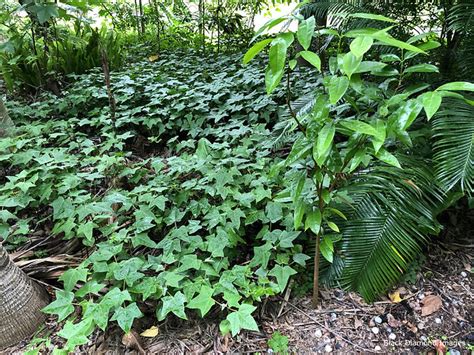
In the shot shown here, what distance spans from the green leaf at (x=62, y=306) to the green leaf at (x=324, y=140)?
116 cm

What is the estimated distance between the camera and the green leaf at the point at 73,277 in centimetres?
147

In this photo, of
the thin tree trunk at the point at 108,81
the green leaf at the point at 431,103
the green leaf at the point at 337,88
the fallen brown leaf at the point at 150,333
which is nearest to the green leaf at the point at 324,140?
the green leaf at the point at 337,88

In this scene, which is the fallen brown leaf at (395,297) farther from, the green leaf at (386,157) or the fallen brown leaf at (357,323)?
the green leaf at (386,157)

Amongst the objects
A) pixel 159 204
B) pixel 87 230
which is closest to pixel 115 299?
pixel 87 230

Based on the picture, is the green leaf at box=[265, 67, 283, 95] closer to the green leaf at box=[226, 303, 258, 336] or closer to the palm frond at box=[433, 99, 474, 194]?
the green leaf at box=[226, 303, 258, 336]

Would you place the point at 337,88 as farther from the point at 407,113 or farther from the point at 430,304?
the point at 430,304

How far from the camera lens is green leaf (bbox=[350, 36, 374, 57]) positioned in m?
0.83

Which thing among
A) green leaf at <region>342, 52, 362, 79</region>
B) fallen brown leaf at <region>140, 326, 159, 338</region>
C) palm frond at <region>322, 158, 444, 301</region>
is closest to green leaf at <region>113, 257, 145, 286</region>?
fallen brown leaf at <region>140, 326, 159, 338</region>

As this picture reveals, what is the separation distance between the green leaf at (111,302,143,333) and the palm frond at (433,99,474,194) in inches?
55.5

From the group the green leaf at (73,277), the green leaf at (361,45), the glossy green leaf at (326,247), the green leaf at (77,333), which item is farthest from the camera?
the green leaf at (73,277)

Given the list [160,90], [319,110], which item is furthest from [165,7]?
[319,110]

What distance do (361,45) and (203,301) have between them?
106 cm

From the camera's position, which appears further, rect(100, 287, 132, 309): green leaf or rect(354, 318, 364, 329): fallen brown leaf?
rect(354, 318, 364, 329): fallen brown leaf

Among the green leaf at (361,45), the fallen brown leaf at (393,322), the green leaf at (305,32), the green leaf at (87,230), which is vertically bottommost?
the fallen brown leaf at (393,322)
